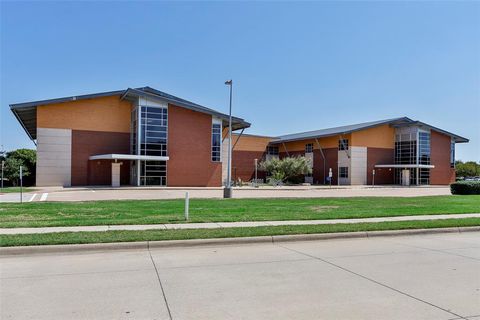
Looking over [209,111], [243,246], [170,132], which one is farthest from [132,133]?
[243,246]

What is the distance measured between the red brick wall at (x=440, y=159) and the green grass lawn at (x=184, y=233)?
169 ft

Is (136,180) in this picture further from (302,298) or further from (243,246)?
(302,298)

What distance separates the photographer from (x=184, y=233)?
995 cm

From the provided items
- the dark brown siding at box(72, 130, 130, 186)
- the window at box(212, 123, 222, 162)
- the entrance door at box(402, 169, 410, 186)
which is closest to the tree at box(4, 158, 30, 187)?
the dark brown siding at box(72, 130, 130, 186)

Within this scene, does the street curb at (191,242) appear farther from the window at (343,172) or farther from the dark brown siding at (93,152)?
the window at (343,172)

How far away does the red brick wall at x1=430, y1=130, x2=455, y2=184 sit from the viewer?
59.3 m

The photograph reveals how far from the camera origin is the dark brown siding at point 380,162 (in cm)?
5800

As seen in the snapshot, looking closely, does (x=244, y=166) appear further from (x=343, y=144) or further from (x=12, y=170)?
(x=12, y=170)

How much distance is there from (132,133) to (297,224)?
32284 mm

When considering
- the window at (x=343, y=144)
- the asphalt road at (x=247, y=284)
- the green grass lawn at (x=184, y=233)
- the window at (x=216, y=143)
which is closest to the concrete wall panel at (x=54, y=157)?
the window at (x=216, y=143)

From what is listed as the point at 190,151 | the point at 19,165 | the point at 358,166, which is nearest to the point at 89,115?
the point at 190,151

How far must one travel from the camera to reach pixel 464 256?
838cm

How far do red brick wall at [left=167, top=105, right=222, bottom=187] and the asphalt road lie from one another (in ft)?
106

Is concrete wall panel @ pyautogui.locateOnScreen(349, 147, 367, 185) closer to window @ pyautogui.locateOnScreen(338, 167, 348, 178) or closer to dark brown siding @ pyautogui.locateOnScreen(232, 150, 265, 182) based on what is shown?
window @ pyautogui.locateOnScreen(338, 167, 348, 178)
